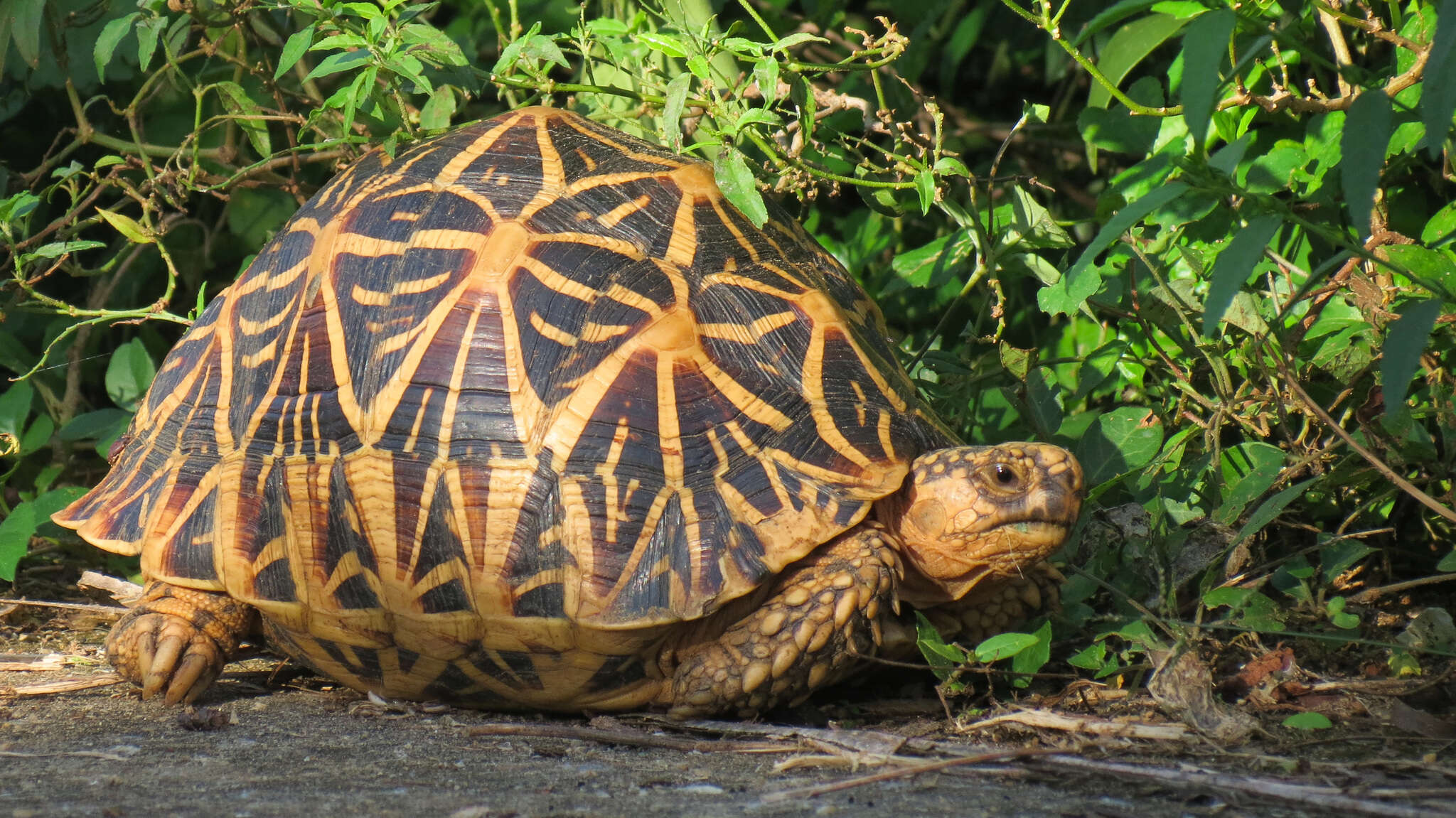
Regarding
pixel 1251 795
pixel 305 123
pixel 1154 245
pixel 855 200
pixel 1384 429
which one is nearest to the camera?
pixel 1251 795

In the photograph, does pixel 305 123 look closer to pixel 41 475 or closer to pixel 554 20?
pixel 554 20

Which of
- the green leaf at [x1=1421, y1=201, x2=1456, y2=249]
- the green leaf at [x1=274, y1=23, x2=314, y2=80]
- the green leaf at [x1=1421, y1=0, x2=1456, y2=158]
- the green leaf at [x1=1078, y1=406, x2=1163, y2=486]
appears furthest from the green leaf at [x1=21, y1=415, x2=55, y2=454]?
the green leaf at [x1=1421, y1=201, x2=1456, y2=249]

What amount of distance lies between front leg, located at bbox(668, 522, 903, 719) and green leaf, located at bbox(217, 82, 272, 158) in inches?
85.6

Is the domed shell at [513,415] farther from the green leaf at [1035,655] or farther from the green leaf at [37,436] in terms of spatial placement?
the green leaf at [37,436]

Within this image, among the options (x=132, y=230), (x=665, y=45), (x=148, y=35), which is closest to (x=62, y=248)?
(x=132, y=230)

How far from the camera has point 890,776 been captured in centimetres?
177

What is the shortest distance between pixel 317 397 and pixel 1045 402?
1819 millimetres

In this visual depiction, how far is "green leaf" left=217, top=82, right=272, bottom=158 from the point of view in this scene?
349 centimetres

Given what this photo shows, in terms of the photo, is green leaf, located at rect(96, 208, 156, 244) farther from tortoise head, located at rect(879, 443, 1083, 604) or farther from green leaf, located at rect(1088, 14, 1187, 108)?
green leaf, located at rect(1088, 14, 1187, 108)

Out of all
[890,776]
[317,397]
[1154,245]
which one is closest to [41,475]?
[317,397]

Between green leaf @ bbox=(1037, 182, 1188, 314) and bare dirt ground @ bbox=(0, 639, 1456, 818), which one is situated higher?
green leaf @ bbox=(1037, 182, 1188, 314)

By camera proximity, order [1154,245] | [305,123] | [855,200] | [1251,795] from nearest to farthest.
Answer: [1251,795], [1154,245], [305,123], [855,200]

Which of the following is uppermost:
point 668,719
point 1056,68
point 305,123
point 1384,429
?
point 1056,68

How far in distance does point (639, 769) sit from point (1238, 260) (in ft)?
4.07
